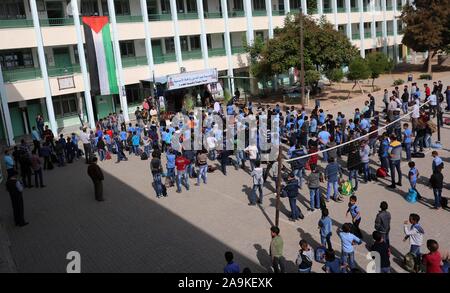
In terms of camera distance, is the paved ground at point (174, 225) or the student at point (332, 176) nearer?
the paved ground at point (174, 225)

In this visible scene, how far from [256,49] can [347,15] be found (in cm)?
1883

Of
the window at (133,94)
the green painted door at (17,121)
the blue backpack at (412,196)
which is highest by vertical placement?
the window at (133,94)

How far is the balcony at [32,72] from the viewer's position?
27.8m

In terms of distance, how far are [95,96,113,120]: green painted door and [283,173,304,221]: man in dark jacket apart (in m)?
23.5

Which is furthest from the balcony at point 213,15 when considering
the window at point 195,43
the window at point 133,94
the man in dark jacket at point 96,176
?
the man in dark jacket at point 96,176

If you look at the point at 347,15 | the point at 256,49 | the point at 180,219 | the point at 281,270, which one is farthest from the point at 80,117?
the point at 347,15

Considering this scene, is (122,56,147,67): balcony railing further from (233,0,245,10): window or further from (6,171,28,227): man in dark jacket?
(6,171,28,227): man in dark jacket

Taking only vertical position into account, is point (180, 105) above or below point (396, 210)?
above

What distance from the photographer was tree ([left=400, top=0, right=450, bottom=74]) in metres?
44.4

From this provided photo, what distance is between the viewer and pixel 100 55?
30.3m

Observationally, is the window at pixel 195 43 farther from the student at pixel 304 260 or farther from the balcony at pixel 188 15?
the student at pixel 304 260

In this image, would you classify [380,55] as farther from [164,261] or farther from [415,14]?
[164,261]

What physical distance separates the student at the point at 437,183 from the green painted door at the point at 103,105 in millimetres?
25999
